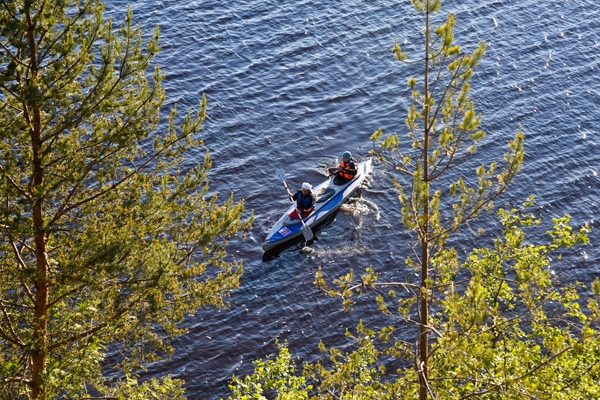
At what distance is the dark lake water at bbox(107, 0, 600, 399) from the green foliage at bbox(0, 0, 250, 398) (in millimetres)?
6895

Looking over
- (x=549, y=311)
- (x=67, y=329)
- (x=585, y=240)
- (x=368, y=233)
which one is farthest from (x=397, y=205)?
(x=67, y=329)

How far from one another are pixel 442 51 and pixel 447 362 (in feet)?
13.6

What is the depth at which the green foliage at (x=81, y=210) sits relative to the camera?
11.3 meters

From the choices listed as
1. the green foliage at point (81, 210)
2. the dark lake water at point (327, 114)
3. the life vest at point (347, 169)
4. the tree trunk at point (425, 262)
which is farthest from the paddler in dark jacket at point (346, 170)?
the tree trunk at point (425, 262)

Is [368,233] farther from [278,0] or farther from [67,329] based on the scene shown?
[278,0]

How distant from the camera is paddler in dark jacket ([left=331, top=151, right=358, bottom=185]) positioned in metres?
25.0

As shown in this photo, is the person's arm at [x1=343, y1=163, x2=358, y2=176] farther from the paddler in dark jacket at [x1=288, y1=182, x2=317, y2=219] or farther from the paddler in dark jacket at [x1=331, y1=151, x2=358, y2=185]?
the paddler in dark jacket at [x1=288, y1=182, x2=317, y2=219]

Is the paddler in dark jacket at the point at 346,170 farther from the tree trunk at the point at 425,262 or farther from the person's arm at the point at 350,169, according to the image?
the tree trunk at the point at 425,262

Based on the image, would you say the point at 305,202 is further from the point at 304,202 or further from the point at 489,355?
the point at 489,355

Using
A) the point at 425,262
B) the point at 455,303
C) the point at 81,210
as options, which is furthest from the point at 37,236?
the point at 455,303

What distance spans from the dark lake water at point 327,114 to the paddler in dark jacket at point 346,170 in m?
0.85

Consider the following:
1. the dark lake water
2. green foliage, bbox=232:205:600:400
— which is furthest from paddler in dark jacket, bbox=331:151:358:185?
green foliage, bbox=232:205:600:400

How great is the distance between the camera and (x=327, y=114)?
94.7 ft

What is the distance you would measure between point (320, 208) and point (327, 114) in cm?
562
